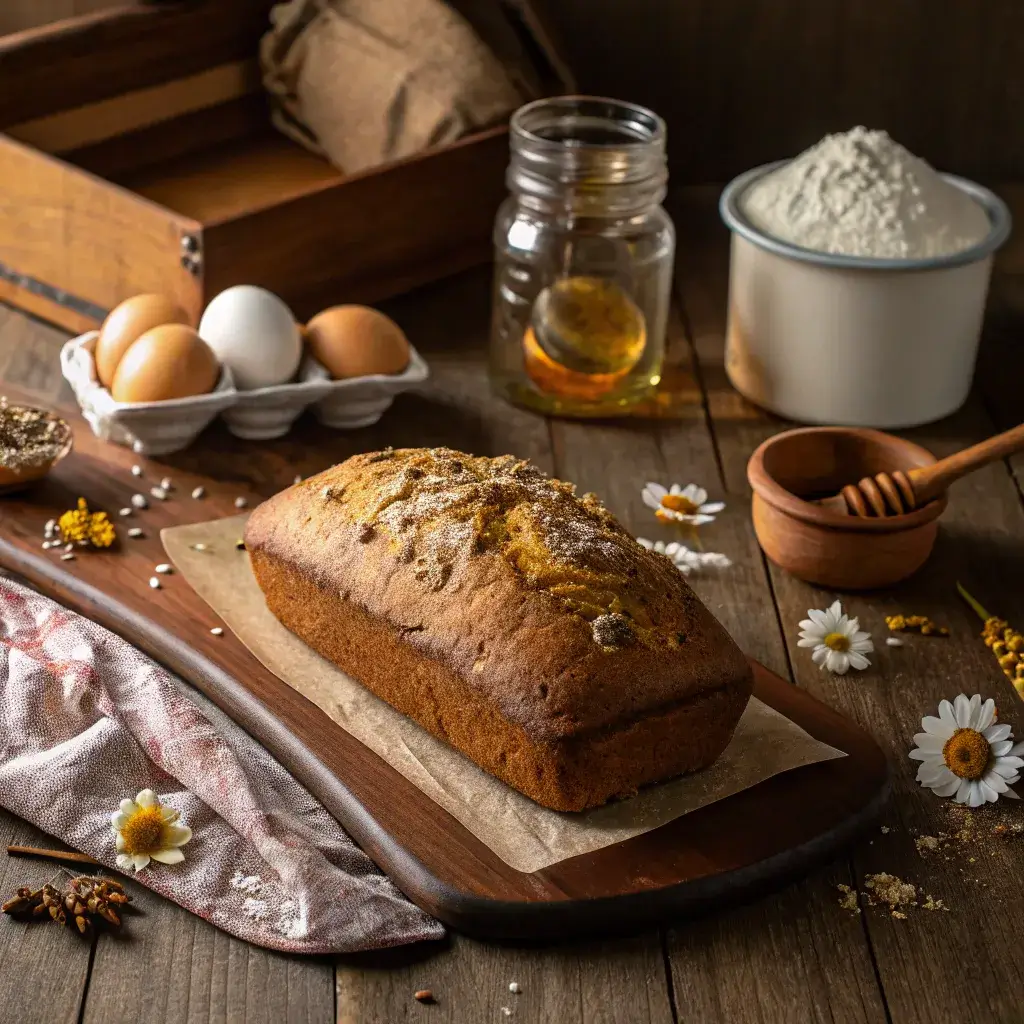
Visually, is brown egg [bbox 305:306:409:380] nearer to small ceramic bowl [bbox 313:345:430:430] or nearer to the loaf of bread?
small ceramic bowl [bbox 313:345:430:430]

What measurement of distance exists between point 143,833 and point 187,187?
1545 mm

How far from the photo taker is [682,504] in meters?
1.92

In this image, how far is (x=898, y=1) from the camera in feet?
9.27

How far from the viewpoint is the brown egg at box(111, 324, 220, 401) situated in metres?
1.88

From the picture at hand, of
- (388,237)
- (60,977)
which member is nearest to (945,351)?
(388,237)

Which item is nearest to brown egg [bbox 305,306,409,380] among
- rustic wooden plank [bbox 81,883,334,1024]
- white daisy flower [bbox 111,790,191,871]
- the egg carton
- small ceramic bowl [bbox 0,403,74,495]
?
the egg carton

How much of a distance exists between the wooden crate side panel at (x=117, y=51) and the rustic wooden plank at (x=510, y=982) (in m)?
1.83

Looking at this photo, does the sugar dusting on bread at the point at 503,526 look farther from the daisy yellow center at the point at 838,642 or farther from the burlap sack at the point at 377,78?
the burlap sack at the point at 377,78

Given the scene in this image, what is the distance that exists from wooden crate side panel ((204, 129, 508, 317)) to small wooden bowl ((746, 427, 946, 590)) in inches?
32.1

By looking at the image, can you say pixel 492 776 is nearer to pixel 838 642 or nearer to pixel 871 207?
pixel 838 642

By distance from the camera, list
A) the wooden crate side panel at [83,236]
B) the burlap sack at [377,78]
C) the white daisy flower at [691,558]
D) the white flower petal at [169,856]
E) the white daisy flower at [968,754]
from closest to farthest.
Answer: the white flower petal at [169,856] → the white daisy flower at [968,754] → the white daisy flower at [691,558] → the wooden crate side panel at [83,236] → the burlap sack at [377,78]

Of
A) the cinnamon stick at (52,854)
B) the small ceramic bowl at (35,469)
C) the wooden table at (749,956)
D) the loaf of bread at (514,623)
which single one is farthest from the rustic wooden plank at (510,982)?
the small ceramic bowl at (35,469)

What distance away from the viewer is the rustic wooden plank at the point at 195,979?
116 centimetres

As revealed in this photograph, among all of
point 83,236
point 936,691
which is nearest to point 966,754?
point 936,691
